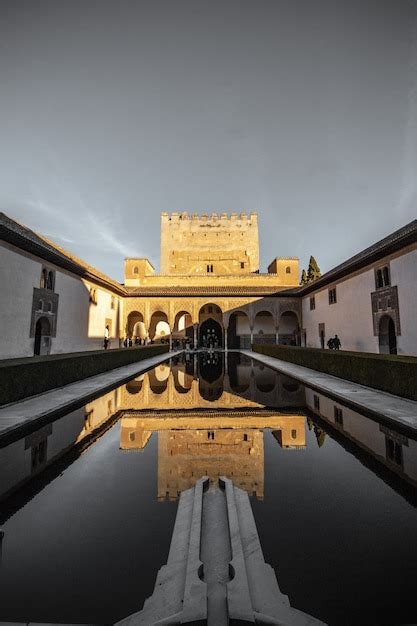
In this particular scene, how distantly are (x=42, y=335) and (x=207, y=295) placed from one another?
15.3 m

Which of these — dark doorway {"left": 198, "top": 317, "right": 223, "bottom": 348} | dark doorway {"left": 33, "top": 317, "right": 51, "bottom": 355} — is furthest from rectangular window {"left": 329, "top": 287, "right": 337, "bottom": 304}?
dark doorway {"left": 33, "top": 317, "right": 51, "bottom": 355}

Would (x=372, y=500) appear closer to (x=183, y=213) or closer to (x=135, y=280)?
(x=135, y=280)

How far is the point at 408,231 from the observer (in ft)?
40.7

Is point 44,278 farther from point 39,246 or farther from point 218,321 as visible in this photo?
point 218,321

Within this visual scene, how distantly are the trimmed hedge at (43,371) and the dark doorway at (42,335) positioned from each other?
4367mm

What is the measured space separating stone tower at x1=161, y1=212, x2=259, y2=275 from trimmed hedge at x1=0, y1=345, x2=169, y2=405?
27550mm

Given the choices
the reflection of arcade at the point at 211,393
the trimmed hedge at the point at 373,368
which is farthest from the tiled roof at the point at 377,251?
the reflection of arcade at the point at 211,393

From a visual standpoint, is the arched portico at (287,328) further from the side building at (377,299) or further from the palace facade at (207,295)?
the side building at (377,299)

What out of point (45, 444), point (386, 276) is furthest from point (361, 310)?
point (45, 444)

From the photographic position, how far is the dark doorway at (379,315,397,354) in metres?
14.7

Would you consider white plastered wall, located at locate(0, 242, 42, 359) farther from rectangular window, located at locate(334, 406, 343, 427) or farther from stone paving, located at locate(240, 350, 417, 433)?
rectangular window, located at locate(334, 406, 343, 427)

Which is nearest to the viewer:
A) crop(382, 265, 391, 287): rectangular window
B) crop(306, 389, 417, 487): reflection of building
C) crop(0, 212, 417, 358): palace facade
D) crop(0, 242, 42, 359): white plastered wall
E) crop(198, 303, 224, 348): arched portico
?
crop(306, 389, 417, 487): reflection of building

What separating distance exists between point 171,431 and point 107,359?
8186 millimetres

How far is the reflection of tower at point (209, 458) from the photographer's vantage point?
3111mm
